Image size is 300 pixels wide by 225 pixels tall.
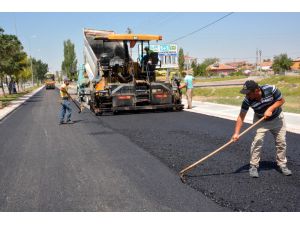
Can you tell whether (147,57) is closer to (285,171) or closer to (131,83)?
(131,83)

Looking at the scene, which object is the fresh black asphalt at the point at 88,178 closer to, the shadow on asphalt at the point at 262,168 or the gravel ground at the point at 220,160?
the gravel ground at the point at 220,160

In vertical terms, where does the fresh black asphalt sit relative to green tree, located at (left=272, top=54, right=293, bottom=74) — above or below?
below

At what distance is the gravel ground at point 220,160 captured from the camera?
14.9ft

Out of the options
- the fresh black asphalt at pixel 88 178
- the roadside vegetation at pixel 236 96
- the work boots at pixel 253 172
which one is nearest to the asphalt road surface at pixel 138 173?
the fresh black asphalt at pixel 88 178

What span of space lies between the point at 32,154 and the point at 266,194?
4910 millimetres

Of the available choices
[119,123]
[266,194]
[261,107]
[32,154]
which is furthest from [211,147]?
[119,123]

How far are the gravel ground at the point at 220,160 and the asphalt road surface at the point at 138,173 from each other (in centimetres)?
1

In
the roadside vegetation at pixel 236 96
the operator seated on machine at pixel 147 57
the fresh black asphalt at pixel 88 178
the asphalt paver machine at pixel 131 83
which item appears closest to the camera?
the fresh black asphalt at pixel 88 178

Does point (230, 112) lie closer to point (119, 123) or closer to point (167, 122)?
point (167, 122)

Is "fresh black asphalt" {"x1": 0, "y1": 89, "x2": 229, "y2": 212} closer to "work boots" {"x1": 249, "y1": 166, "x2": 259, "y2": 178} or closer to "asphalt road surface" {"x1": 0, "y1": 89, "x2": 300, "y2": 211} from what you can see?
"asphalt road surface" {"x1": 0, "y1": 89, "x2": 300, "y2": 211}

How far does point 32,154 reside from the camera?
7621 millimetres

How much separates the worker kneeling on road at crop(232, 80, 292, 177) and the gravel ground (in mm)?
259

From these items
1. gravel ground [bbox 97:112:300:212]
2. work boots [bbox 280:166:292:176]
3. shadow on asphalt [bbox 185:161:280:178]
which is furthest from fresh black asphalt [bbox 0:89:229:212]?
work boots [bbox 280:166:292:176]

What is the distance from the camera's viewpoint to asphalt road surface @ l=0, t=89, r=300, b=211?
178 inches
